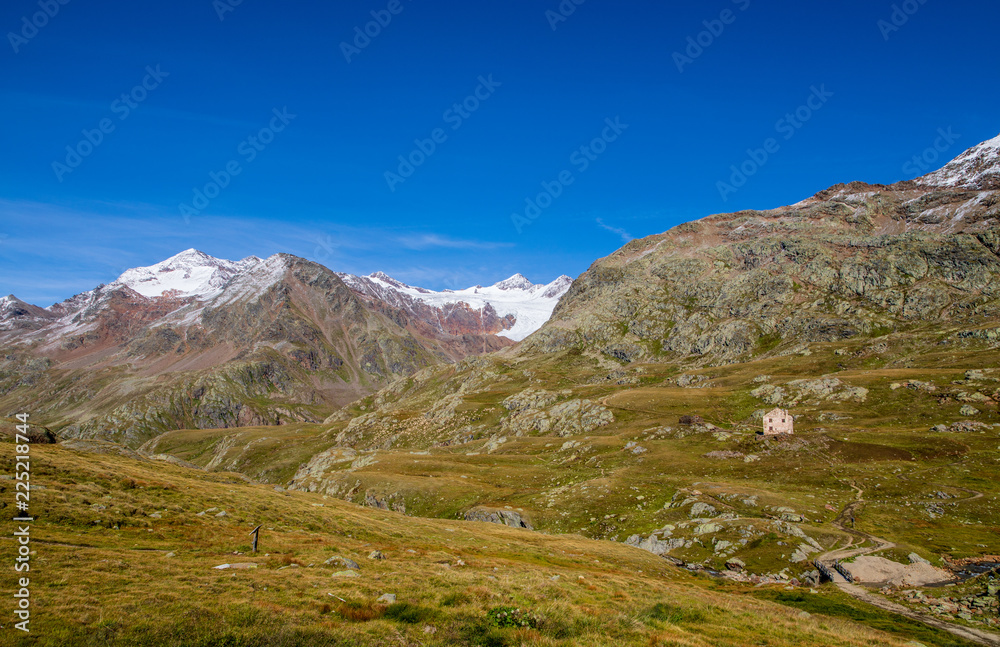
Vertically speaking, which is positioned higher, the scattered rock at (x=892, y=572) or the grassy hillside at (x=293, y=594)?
the grassy hillside at (x=293, y=594)

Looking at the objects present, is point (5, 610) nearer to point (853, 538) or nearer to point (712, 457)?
point (853, 538)

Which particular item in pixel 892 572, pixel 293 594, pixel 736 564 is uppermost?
pixel 293 594

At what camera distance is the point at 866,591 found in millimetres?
49531

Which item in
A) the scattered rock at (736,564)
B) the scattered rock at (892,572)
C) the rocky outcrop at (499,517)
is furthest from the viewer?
the rocky outcrop at (499,517)

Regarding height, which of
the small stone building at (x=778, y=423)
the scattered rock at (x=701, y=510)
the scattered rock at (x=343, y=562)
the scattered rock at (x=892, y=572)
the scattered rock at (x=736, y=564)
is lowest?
the scattered rock at (x=736, y=564)

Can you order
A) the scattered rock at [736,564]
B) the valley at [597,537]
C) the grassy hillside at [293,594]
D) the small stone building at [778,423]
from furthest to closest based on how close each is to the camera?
1. the small stone building at [778,423]
2. the scattered rock at [736,564]
3. the valley at [597,537]
4. the grassy hillside at [293,594]

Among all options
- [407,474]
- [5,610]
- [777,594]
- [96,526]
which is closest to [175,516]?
[96,526]

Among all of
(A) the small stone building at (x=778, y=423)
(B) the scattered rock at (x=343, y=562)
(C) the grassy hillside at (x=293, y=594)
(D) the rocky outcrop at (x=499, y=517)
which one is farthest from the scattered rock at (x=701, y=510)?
(B) the scattered rock at (x=343, y=562)

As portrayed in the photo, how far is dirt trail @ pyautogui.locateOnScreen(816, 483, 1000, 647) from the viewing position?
118ft

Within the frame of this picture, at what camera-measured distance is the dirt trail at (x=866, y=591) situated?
3584 centimetres

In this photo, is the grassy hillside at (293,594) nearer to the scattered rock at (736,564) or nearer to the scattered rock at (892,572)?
the scattered rock at (892,572)

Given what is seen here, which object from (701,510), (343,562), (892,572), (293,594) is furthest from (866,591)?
(293,594)

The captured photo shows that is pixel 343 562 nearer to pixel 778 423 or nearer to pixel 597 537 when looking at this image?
pixel 597 537

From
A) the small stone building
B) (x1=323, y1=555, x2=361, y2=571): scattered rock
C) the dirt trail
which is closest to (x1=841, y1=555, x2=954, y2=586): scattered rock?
the dirt trail
